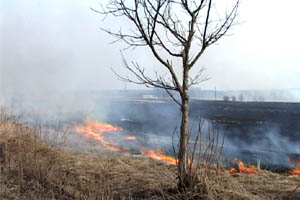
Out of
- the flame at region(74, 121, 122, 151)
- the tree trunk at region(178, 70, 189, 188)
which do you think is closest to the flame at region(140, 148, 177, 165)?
the flame at region(74, 121, 122, 151)

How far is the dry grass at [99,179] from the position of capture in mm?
4262

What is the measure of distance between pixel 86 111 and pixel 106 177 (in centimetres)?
1538

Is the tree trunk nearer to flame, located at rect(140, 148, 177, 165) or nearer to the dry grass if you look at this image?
the dry grass

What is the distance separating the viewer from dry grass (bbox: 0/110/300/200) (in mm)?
4262

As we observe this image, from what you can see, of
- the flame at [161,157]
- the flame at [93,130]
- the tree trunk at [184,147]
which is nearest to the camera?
the tree trunk at [184,147]

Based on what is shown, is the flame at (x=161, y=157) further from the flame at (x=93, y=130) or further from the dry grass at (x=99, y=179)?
the flame at (x=93, y=130)

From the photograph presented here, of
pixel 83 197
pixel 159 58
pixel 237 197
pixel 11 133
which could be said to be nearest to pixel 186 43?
pixel 159 58

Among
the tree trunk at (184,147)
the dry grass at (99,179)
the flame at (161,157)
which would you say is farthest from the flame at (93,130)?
the tree trunk at (184,147)

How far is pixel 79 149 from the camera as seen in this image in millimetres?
8414

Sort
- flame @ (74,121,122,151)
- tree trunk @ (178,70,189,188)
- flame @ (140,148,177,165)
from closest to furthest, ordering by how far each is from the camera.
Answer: tree trunk @ (178,70,189,188) < flame @ (140,148,177,165) < flame @ (74,121,122,151)

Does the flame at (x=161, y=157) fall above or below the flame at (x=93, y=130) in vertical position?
below

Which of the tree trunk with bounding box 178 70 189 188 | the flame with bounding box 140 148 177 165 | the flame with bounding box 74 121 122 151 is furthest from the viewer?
the flame with bounding box 74 121 122 151

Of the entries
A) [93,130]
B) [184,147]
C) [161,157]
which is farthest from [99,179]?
[93,130]

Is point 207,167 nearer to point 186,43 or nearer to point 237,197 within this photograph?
point 237,197
